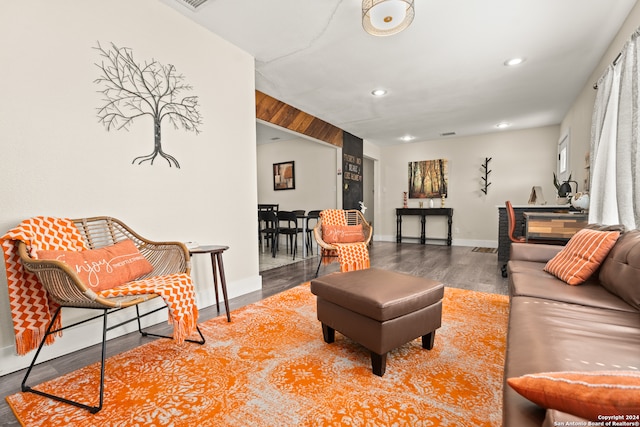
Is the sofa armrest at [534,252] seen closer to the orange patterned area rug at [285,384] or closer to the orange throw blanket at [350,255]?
the orange patterned area rug at [285,384]

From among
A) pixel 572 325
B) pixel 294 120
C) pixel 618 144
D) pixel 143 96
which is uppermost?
pixel 294 120

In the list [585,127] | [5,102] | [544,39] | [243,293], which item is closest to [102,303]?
[5,102]

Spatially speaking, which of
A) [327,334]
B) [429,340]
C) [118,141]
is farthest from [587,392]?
[118,141]

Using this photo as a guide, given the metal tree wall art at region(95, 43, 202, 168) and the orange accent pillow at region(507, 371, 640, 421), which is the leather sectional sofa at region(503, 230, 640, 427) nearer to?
the orange accent pillow at region(507, 371, 640, 421)

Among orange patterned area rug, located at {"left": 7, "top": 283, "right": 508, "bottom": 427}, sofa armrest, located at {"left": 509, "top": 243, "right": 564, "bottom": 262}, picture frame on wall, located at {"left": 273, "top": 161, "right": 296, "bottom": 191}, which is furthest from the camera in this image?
picture frame on wall, located at {"left": 273, "top": 161, "right": 296, "bottom": 191}

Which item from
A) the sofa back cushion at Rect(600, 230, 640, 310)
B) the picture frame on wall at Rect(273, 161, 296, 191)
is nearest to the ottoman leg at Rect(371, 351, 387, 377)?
the sofa back cushion at Rect(600, 230, 640, 310)

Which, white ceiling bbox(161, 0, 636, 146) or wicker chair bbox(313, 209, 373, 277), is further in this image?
wicker chair bbox(313, 209, 373, 277)

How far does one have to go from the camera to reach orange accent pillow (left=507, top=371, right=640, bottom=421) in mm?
482

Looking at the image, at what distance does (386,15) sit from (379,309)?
2029 mm

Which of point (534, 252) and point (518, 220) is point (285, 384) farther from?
point (518, 220)

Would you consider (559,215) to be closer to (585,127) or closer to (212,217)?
(585,127)

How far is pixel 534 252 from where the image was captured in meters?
2.46

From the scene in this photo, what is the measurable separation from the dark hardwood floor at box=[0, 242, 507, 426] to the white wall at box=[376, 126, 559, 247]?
993 millimetres

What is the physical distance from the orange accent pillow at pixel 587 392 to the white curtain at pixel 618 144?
2.28 metres
